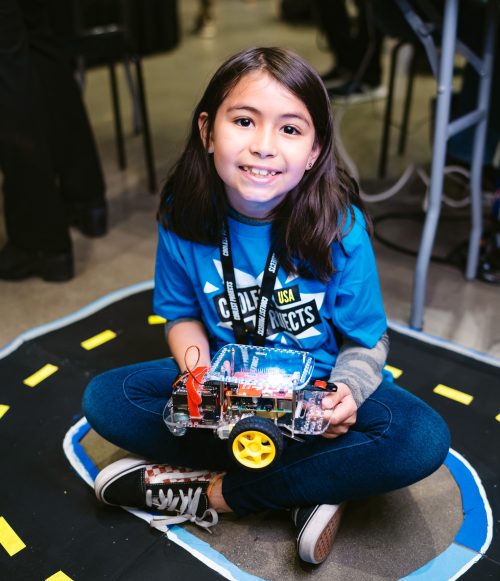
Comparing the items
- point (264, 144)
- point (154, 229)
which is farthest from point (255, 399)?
point (154, 229)

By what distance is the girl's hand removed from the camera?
987 mm

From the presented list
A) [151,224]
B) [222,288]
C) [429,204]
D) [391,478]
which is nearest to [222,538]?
[391,478]

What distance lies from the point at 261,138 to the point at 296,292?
0.82 ft

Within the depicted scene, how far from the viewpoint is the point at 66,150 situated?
2.01 m

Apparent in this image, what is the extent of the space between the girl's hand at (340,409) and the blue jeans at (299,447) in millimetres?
35

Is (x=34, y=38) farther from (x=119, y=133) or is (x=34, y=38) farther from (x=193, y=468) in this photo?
(x=193, y=468)

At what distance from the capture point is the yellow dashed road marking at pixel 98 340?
1.57 m

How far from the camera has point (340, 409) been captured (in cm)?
99

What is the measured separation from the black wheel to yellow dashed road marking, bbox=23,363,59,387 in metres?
0.65

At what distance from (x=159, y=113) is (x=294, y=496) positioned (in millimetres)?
2435

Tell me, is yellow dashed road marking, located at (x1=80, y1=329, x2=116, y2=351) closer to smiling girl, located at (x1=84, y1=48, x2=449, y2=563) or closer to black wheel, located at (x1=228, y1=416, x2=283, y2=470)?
smiling girl, located at (x1=84, y1=48, x2=449, y2=563)

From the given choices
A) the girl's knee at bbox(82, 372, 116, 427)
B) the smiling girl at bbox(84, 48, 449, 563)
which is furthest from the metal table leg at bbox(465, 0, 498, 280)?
the girl's knee at bbox(82, 372, 116, 427)

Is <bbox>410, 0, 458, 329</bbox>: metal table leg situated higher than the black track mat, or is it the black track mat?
<bbox>410, 0, 458, 329</bbox>: metal table leg

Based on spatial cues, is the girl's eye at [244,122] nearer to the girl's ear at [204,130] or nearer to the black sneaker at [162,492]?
the girl's ear at [204,130]
